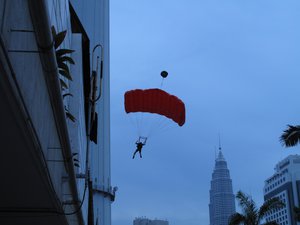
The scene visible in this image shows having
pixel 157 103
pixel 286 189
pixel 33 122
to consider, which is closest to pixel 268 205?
pixel 157 103

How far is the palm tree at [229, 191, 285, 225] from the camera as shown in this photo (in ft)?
101

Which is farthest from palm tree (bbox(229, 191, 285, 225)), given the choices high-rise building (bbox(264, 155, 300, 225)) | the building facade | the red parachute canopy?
high-rise building (bbox(264, 155, 300, 225))

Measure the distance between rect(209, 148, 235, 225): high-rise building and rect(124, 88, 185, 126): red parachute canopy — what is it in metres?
157

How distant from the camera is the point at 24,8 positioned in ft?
21.4

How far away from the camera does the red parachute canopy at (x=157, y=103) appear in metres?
25.3

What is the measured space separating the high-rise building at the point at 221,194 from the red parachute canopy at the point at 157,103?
516ft

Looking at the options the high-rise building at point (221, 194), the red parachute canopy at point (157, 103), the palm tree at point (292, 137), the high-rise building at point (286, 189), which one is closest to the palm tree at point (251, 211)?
the red parachute canopy at point (157, 103)

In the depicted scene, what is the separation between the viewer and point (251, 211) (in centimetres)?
3117

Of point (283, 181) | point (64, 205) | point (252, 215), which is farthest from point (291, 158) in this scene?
point (64, 205)

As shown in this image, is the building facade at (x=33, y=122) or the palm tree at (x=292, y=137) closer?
the building facade at (x=33, y=122)

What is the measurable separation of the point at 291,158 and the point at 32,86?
11541cm

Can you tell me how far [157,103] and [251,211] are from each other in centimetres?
1039

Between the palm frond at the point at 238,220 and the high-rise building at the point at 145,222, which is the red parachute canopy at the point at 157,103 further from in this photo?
the high-rise building at the point at 145,222

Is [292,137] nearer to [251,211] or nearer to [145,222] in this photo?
[251,211]
